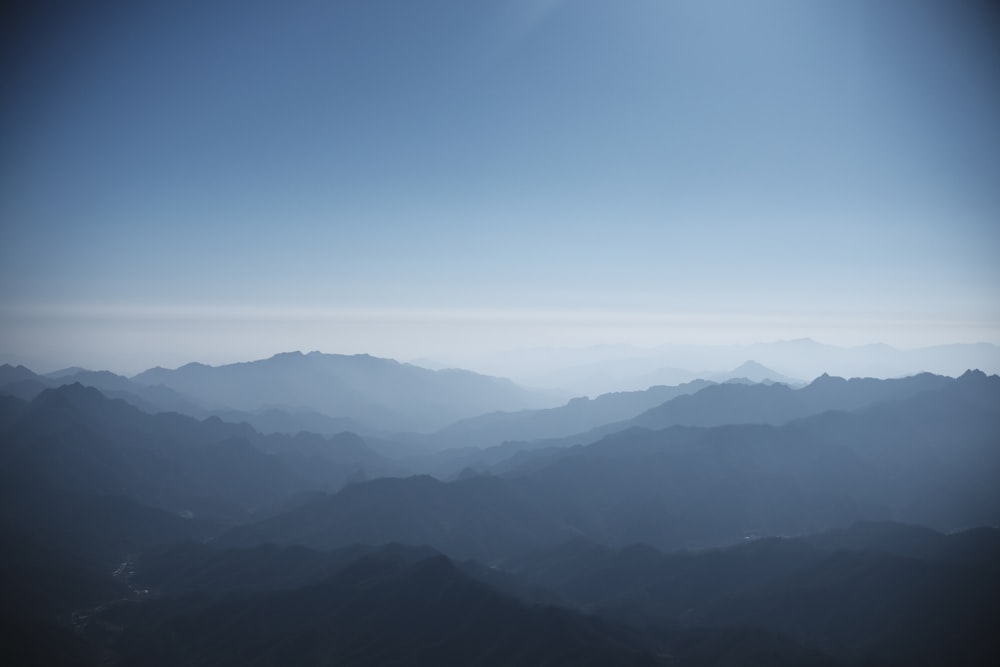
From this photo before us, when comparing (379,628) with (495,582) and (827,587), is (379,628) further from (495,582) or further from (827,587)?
(827,587)

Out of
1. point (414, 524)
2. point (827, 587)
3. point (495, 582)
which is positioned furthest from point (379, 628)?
point (827, 587)

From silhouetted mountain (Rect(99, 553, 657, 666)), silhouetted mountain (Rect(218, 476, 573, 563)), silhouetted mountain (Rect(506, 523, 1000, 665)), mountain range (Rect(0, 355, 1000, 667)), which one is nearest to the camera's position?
silhouetted mountain (Rect(99, 553, 657, 666))

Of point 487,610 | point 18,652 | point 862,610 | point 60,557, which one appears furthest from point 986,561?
point 60,557

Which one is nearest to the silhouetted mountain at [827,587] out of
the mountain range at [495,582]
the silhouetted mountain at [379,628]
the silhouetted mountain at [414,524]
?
the mountain range at [495,582]

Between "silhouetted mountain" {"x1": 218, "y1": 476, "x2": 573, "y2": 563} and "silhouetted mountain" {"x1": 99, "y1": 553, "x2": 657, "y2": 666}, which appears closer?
"silhouetted mountain" {"x1": 99, "y1": 553, "x2": 657, "y2": 666}

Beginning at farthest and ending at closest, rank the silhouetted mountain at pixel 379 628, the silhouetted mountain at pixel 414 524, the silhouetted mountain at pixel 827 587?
the silhouetted mountain at pixel 414 524, the silhouetted mountain at pixel 827 587, the silhouetted mountain at pixel 379 628

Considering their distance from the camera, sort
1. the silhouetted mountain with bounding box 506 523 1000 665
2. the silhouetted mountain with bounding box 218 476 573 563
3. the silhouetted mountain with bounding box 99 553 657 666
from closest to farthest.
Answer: the silhouetted mountain with bounding box 99 553 657 666 < the silhouetted mountain with bounding box 506 523 1000 665 < the silhouetted mountain with bounding box 218 476 573 563

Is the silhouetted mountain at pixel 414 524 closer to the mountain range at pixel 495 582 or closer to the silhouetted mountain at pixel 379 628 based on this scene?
the mountain range at pixel 495 582

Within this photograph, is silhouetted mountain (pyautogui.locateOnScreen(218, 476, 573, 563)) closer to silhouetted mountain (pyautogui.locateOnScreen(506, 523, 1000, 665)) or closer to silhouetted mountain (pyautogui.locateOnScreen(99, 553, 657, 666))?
silhouetted mountain (pyautogui.locateOnScreen(506, 523, 1000, 665))

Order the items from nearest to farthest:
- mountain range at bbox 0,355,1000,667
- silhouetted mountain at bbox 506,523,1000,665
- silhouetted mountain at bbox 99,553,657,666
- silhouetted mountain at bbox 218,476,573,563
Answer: silhouetted mountain at bbox 99,553,657,666 → mountain range at bbox 0,355,1000,667 → silhouetted mountain at bbox 506,523,1000,665 → silhouetted mountain at bbox 218,476,573,563

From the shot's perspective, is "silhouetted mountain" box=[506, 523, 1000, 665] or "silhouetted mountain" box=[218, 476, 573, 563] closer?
"silhouetted mountain" box=[506, 523, 1000, 665]

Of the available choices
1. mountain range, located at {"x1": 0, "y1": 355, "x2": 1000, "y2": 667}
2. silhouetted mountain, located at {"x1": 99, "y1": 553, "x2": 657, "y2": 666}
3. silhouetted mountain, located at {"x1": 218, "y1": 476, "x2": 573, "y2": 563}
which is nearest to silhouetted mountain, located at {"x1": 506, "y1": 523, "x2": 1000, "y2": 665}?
mountain range, located at {"x1": 0, "y1": 355, "x2": 1000, "y2": 667}

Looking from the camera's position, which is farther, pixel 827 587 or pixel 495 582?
pixel 495 582
